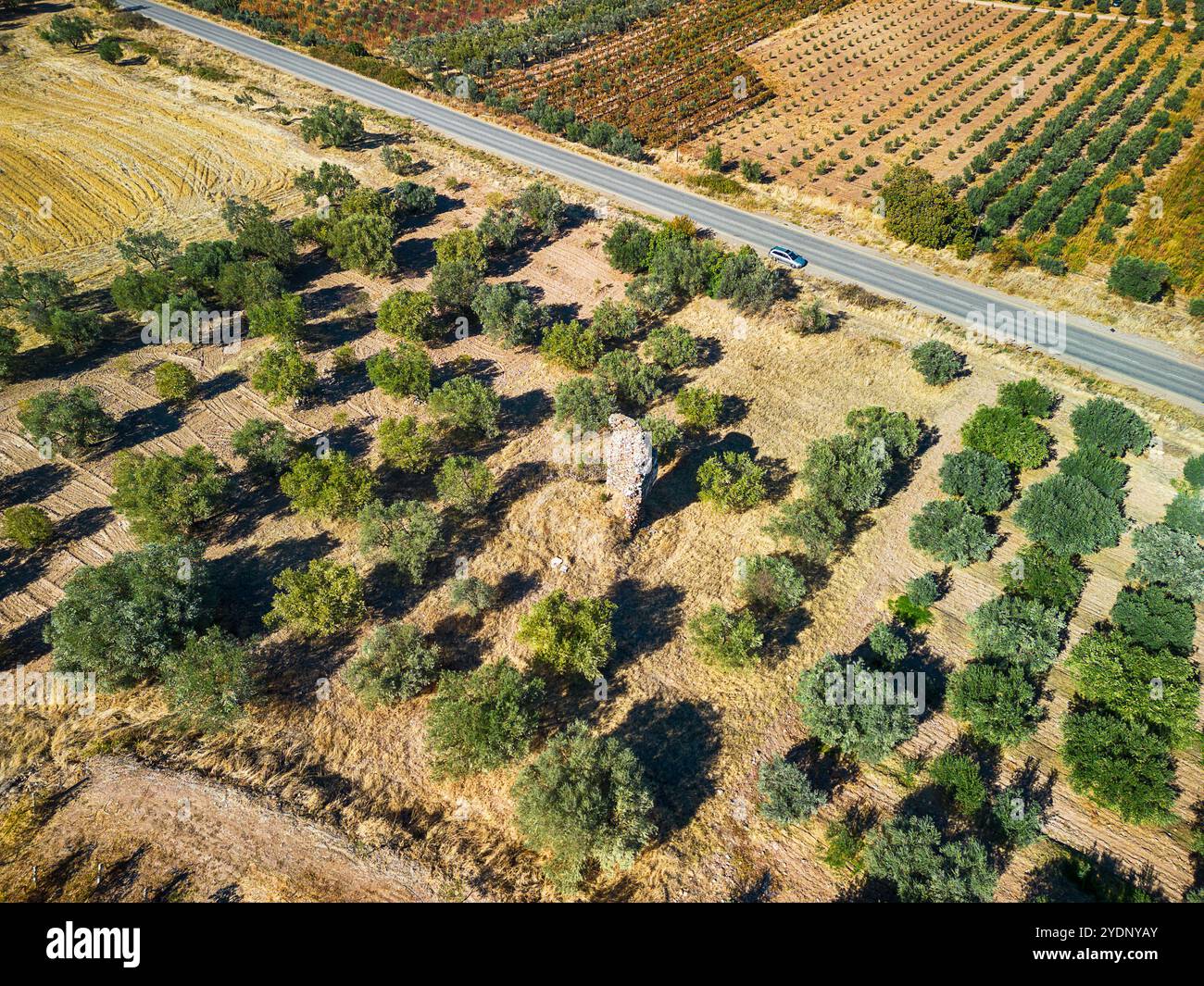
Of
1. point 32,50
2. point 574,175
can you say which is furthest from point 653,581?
point 32,50

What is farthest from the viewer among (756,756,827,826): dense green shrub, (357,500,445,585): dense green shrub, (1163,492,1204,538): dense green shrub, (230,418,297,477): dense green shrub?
(230,418,297,477): dense green shrub

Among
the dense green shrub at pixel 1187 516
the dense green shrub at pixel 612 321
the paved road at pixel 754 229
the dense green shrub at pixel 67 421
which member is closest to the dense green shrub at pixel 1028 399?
the paved road at pixel 754 229

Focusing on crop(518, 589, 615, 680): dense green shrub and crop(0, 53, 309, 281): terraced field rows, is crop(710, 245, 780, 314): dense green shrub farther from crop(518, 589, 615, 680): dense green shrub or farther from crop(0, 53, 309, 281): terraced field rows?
crop(0, 53, 309, 281): terraced field rows

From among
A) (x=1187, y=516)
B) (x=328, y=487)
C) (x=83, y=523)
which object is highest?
(x=1187, y=516)

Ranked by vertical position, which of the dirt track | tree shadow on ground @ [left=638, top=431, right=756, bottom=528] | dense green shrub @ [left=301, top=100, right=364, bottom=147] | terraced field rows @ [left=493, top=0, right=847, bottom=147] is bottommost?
the dirt track

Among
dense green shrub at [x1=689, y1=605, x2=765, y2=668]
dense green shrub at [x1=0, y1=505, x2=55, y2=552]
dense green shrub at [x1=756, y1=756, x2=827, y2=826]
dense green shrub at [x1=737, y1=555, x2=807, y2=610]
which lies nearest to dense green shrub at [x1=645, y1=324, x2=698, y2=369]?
dense green shrub at [x1=737, y1=555, x2=807, y2=610]

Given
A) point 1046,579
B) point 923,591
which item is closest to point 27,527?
point 923,591

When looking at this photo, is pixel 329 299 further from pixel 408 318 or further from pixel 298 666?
pixel 298 666
